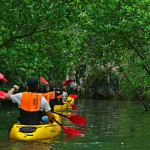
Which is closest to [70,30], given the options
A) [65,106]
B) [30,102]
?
[30,102]

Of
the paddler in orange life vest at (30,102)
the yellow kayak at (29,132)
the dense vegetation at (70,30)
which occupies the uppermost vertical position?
the dense vegetation at (70,30)

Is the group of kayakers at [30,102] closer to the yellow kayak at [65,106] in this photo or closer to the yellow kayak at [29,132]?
the yellow kayak at [29,132]

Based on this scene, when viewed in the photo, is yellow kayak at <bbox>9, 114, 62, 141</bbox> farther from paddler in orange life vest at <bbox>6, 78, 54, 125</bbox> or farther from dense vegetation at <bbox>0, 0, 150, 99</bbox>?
dense vegetation at <bbox>0, 0, 150, 99</bbox>

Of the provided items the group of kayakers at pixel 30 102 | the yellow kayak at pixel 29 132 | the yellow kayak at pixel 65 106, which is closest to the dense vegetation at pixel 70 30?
the yellow kayak at pixel 65 106

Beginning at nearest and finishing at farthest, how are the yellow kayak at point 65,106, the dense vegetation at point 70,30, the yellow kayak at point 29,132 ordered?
the yellow kayak at point 29,132 < the dense vegetation at point 70,30 < the yellow kayak at point 65,106

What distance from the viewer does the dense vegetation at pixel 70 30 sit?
12.9m

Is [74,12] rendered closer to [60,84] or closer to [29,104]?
[29,104]

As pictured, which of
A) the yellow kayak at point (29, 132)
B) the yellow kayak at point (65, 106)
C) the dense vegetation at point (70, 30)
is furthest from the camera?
the yellow kayak at point (65, 106)

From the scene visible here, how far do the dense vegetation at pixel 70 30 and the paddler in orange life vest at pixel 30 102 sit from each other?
3595 millimetres

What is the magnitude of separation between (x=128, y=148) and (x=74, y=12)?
511 centimetres

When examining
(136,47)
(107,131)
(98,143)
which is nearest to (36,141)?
(98,143)

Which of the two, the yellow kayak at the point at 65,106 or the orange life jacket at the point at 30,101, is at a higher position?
the orange life jacket at the point at 30,101

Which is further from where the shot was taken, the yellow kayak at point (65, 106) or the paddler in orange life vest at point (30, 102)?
the yellow kayak at point (65, 106)

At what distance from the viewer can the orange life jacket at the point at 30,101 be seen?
384 inches
